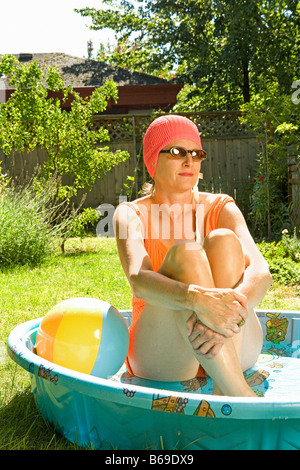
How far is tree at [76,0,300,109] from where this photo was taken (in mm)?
13422

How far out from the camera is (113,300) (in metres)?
4.84

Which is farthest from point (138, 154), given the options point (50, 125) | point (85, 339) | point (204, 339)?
point (204, 339)

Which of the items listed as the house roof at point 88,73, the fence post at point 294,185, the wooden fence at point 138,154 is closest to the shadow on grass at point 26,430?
the fence post at point 294,185

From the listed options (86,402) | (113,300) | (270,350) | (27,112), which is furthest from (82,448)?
(27,112)

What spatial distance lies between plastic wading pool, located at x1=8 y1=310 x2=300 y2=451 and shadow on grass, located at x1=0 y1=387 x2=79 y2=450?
4 cm

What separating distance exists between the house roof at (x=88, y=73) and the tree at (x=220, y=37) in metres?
1.23

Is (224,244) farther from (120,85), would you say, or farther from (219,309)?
(120,85)

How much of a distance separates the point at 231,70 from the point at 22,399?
13.2 meters

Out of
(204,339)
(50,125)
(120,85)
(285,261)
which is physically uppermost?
(120,85)

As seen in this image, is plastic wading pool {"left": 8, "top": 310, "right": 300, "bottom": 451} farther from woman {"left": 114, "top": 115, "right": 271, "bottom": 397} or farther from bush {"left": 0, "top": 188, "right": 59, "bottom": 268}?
bush {"left": 0, "top": 188, "right": 59, "bottom": 268}

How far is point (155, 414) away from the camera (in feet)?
5.91

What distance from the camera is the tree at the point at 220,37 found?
44.0ft

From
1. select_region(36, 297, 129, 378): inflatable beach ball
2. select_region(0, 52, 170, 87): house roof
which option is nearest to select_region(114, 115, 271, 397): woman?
select_region(36, 297, 129, 378): inflatable beach ball

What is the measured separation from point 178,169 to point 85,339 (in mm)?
906
